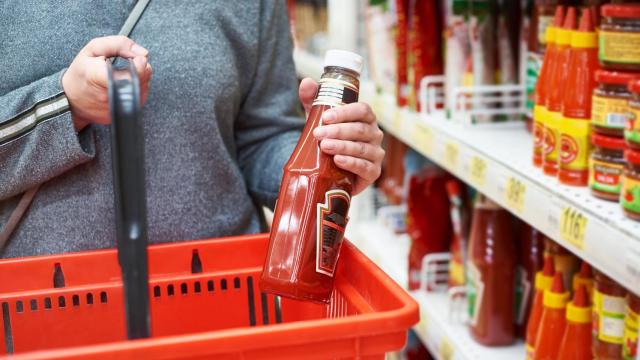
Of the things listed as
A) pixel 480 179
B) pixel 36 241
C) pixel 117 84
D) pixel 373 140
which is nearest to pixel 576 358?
pixel 480 179

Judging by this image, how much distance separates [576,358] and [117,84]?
1.00 m

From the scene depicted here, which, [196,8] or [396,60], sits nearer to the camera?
[196,8]

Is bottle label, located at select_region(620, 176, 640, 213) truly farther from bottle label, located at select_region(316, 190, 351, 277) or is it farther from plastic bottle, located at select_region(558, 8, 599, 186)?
bottle label, located at select_region(316, 190, 351, 277)

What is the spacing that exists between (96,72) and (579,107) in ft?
2.69

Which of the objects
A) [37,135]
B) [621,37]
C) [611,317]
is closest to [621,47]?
[621,37]

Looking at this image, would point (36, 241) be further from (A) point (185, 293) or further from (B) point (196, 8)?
(B) point (196, 8)

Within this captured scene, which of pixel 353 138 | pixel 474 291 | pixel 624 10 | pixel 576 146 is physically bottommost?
pixel 474 291

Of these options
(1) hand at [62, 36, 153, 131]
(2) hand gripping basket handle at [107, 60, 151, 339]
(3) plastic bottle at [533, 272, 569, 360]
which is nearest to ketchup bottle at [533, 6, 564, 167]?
(3) plastic bottle at [533, 272, 569, 360]

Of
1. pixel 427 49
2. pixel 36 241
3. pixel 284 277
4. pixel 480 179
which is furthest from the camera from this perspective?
pixel 427 49

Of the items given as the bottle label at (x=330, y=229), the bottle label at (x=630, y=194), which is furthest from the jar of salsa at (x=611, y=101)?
the bottle label at (x=330, y=229)

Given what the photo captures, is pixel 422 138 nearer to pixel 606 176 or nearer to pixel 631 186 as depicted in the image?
pixel 606 176

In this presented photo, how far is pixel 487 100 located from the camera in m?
1.94

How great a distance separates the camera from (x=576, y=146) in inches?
55.2

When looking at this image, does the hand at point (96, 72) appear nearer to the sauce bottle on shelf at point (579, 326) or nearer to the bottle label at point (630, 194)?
the bottle label at point (630, 194)
